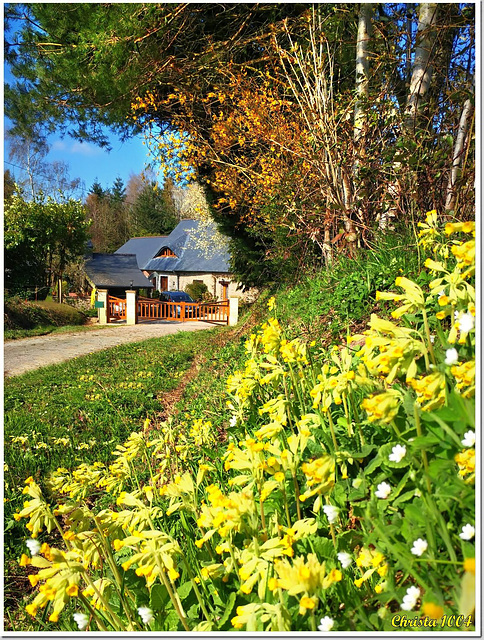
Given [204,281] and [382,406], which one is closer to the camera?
[382,406]

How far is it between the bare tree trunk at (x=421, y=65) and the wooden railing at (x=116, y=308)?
1295 centimetres

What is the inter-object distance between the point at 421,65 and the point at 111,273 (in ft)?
47.6

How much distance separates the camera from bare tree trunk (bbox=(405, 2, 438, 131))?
2.87 meters

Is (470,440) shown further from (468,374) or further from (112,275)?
(112,275)

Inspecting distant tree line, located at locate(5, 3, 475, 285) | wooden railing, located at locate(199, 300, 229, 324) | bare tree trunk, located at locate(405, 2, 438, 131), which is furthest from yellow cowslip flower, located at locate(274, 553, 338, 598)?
wooden railing, located at locate(199, 300, 229, 324)

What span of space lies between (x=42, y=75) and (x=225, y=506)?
16.9 feet

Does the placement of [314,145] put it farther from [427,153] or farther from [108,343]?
[108,343]

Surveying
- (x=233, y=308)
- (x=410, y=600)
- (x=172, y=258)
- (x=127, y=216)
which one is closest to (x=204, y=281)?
(x=172, y=258)

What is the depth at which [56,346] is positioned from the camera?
809cm

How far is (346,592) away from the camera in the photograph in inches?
33.6

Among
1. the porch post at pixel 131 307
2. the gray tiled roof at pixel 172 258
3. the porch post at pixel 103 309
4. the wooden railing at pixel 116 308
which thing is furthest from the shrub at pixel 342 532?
the gray tiled roof at pixel 172 258

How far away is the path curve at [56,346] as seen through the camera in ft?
21.1

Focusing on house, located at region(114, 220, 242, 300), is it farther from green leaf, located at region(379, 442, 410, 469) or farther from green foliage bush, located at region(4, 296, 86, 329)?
green leaf, located at region(379, 442, 410, 469)

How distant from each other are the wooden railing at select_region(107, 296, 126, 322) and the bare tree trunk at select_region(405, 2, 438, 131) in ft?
42.5
